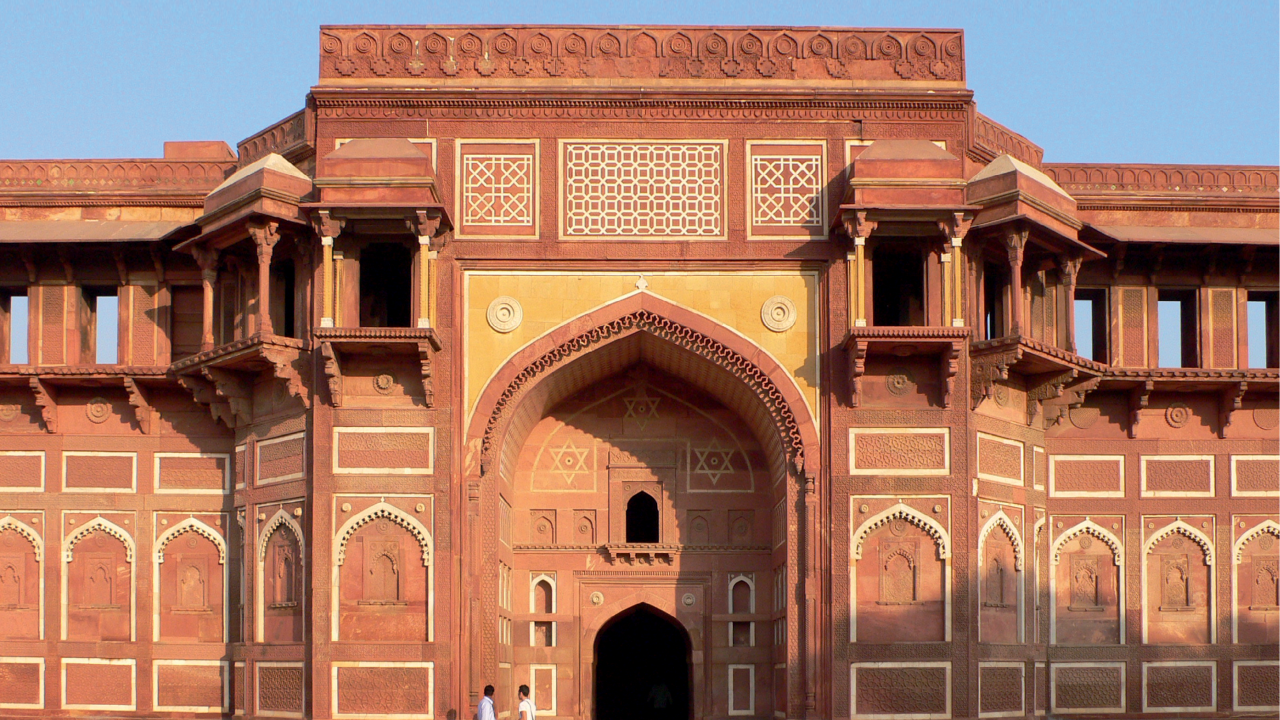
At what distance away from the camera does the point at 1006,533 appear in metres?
19.0

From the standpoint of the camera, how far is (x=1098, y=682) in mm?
19797

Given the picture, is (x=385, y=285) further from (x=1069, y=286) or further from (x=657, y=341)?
(x=1069, y=286)

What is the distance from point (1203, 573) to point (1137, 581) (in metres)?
0.78

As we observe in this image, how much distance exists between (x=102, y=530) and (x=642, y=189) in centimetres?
719

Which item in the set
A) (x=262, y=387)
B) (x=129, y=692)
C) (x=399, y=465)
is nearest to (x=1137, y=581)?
(x=399, y=465)

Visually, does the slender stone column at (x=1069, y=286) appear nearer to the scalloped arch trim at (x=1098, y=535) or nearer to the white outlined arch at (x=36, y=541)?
the scalloped arch trim at (x=1098, y=535)

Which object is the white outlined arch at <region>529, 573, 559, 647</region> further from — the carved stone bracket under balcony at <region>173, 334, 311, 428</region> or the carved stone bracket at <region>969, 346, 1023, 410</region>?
the carved stone bracket at <region>969, 346, 1023, 410</region>

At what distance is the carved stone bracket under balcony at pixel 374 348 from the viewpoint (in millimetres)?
17891

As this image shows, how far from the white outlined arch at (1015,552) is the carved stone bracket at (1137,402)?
2.09 m

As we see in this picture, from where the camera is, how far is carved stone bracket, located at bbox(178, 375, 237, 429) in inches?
760

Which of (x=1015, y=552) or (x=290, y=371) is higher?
(x=290, y=371)

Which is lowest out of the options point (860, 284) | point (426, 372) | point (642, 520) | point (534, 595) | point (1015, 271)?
point (534, 595)

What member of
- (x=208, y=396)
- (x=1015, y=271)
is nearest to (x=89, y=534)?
(x=208, y=396)

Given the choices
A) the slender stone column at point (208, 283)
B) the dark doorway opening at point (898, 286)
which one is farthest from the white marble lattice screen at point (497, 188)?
the dark doorway opening at point (898, 286)
